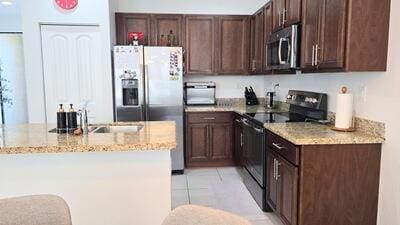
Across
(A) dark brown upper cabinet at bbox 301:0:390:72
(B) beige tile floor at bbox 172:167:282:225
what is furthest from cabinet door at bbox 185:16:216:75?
(A) dark brown upper cabinet at bbox 301:0:390:72

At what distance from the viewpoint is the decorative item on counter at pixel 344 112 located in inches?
95.4

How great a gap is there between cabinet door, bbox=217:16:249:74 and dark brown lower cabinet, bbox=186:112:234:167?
0.77 meters

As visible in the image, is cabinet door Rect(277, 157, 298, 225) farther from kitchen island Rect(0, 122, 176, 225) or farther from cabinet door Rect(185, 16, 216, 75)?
cabinet door Rect(185, 16, 216, 75)

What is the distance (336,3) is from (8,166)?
8.35 ft

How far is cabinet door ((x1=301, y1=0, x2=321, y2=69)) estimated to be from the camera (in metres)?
2.56

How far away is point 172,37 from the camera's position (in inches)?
175

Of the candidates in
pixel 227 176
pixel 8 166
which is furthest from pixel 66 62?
pixel 227 176

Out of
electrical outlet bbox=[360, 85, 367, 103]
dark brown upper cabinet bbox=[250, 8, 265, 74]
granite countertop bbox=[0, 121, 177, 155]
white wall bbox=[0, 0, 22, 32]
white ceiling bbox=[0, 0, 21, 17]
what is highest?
white ceiling bbox=[0, 0, 21, 17]

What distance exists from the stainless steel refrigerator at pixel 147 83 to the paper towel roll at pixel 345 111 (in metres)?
2.19

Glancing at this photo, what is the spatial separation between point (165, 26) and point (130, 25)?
1.67 feet

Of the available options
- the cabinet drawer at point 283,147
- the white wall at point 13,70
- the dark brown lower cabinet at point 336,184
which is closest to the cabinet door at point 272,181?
the cabinet drawer at point 283,147

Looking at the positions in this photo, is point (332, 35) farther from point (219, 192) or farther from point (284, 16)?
point (219, 192)

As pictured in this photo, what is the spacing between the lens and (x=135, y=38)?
4.23 meters

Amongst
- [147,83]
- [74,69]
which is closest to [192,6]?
[147,83]
